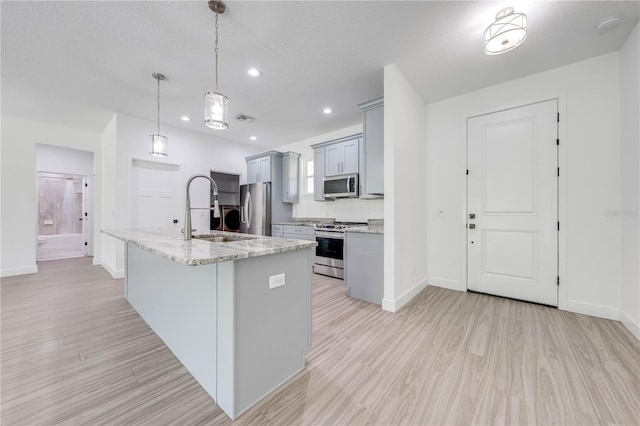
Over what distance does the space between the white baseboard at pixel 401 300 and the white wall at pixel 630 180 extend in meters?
1.81

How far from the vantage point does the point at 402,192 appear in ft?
9.20

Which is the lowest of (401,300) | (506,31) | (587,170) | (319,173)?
(401,300)

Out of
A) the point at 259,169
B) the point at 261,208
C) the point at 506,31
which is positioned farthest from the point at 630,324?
the point at 259,169

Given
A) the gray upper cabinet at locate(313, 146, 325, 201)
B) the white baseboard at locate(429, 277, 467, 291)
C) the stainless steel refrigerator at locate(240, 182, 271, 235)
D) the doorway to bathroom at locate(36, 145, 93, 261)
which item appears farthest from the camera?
the doorway to bathroom at locate(36, 145, 93, 261)

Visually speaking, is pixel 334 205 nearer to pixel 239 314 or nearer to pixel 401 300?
pixel 401 300

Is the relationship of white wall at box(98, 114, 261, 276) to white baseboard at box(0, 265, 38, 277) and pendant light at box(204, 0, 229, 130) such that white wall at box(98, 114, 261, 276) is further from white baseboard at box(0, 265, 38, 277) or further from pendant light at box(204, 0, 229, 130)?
pendant light at box(204, 0, 229, 130)

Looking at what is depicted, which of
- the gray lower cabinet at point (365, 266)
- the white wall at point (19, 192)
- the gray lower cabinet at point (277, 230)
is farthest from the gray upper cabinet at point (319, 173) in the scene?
the white wall at point (19, 192)

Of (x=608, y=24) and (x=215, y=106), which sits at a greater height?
(x=608, y=24)

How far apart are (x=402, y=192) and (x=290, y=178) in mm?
3176

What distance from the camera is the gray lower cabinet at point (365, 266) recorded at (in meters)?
2.84

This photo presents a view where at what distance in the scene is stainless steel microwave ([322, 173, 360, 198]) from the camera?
4.09 meters

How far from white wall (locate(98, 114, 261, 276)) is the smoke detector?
575 centimetres

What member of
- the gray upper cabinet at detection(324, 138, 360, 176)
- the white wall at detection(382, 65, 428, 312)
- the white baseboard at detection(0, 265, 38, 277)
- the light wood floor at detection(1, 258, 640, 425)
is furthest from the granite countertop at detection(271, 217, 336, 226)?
the white baseboard at detection(0, 265, 38, 277)

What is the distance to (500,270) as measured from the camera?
3.02 meters
